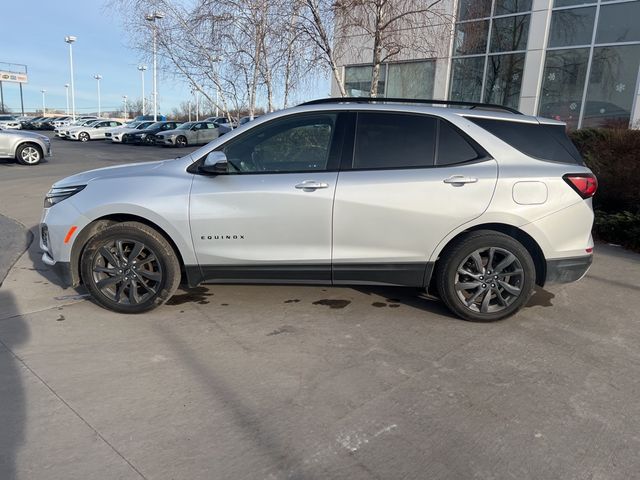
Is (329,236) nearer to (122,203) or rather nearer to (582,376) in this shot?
(122,203)

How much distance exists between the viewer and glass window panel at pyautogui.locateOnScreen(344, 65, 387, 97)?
17261 mm

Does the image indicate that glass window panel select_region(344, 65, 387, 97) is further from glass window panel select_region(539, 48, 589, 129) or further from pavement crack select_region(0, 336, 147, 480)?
pavement crack select_region(0, 336, 147, 480)

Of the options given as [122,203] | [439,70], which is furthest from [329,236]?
[439,70]

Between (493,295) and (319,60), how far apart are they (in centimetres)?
840

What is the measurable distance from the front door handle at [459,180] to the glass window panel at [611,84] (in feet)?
37.0

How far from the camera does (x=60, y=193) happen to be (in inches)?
161

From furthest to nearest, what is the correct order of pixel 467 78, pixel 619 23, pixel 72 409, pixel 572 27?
1. pixel 467 78
2. pixel 572 27
3. pixel 619 23
4. pixel 72 409

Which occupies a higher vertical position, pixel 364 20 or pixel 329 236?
pixel 364 20

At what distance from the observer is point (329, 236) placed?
3.83 m

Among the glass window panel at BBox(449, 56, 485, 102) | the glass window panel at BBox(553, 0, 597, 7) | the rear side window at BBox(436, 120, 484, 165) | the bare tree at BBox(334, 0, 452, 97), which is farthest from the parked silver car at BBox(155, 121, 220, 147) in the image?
the rear side window at BBox(436, 120, 484, 165)

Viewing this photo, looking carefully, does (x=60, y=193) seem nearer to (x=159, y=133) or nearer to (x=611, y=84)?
(x=611, y=84)

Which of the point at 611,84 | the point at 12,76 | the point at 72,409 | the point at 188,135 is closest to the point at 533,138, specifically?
the point at 72,409

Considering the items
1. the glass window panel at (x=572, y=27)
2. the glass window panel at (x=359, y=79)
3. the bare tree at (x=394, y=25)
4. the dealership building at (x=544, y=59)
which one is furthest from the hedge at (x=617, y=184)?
the glass window panel at (x=359, y=79)

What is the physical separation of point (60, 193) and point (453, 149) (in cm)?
341
